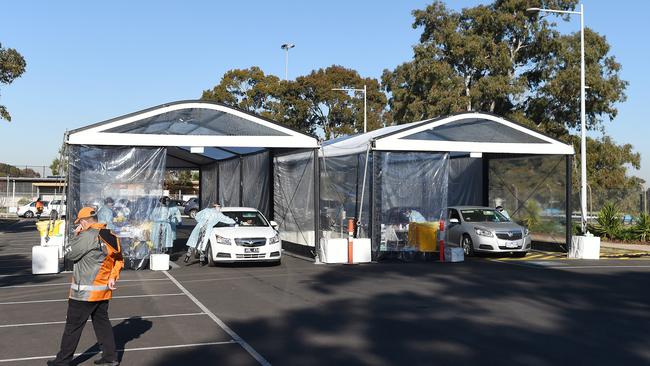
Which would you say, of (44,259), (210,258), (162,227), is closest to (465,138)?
(210,258)

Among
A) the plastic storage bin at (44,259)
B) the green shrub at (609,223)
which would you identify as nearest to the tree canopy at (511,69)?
the green shrub at (609,223)

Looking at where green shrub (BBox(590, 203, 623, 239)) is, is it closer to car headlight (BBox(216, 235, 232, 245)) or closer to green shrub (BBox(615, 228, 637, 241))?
green shrub (BBox(615, 228, 637, 241))

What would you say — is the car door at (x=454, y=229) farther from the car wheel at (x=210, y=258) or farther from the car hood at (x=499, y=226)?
the car wheel at (x=210, y=258)

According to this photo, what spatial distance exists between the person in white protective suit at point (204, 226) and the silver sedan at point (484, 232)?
6.96 m

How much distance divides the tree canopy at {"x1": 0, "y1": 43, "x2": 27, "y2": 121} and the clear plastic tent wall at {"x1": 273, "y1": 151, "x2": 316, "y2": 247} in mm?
13509

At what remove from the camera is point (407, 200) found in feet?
61.9

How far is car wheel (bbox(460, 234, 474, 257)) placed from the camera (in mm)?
19531

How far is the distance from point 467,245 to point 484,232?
822 millimetres

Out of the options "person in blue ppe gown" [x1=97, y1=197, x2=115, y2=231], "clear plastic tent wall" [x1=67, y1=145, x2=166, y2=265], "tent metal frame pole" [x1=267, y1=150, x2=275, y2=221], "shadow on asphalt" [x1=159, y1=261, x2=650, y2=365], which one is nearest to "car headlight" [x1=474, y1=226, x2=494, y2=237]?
"shadow on asphalt" [x1=159, y1=261, x2=650, y2=365]

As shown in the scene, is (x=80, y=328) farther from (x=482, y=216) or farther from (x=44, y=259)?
(x=482, y=216)

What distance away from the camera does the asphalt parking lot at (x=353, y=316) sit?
299 inches

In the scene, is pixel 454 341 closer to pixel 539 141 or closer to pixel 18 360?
pixel 18 360

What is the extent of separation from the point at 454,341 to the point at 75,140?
36.3 ft

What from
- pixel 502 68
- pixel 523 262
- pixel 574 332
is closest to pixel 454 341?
pixel 574 332
